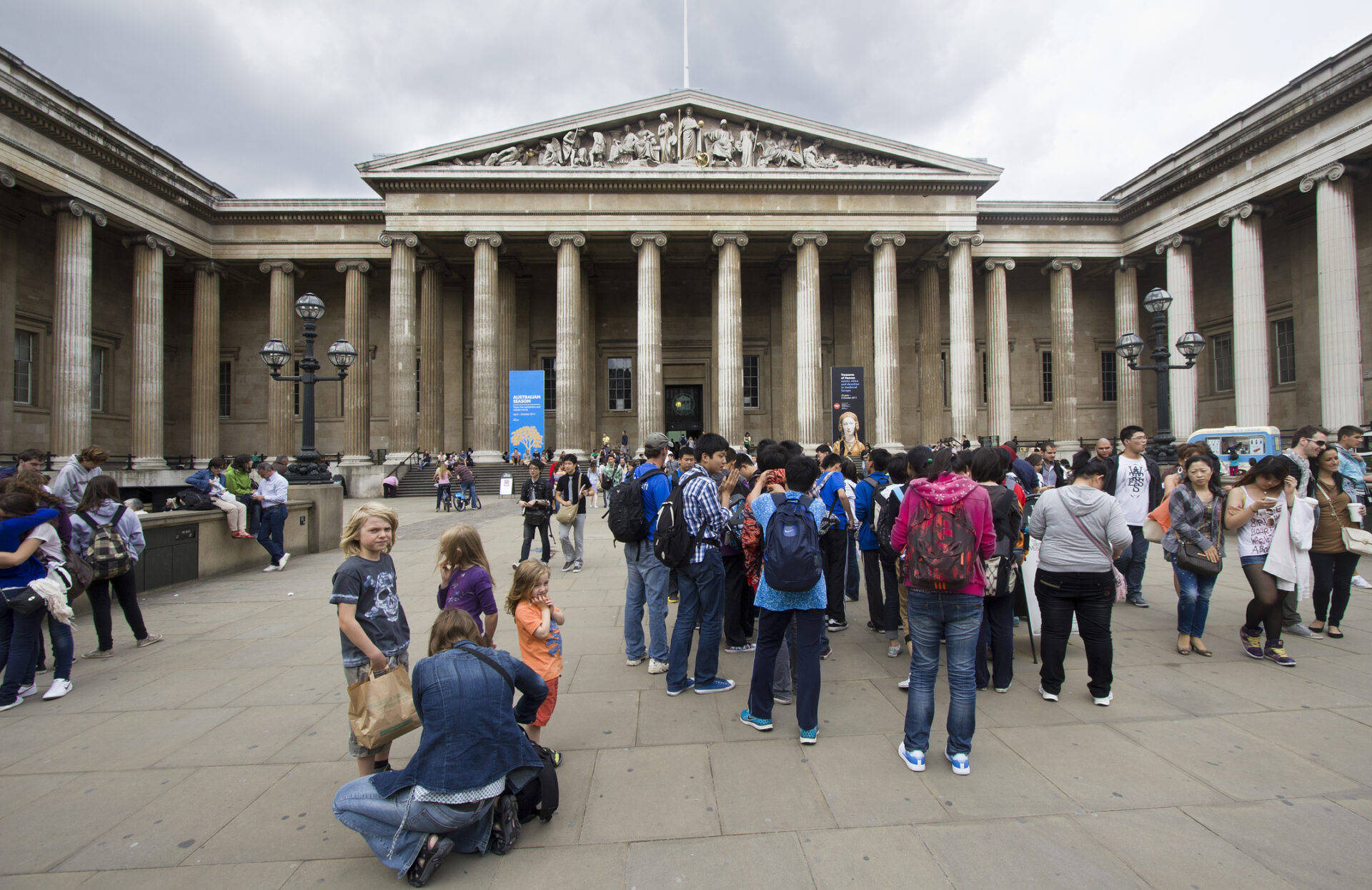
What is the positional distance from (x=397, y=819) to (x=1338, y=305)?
90.6 ft

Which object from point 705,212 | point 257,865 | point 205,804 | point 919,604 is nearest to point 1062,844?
point 919,604

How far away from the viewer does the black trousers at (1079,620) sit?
4.55 metres

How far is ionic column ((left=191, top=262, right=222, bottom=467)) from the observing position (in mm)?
26953

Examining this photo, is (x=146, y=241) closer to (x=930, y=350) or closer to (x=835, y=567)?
(x=835, y=567)

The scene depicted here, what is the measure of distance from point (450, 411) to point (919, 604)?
28.7 m

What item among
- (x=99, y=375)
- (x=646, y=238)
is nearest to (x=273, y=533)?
(x=646, y=238)

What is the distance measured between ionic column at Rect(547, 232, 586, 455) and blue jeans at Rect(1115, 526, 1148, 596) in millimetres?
20094

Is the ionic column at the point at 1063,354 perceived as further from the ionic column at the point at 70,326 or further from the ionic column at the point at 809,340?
the ionic column at the point at 70,326

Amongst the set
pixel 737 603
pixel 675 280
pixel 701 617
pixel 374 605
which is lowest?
pixel 737 603

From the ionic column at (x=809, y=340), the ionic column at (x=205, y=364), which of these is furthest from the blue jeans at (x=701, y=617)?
the ionic column at (x=205, y=364)

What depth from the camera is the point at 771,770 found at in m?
3.74

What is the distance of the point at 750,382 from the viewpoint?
32.3 meters

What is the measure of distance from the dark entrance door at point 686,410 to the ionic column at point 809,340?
25.4ft

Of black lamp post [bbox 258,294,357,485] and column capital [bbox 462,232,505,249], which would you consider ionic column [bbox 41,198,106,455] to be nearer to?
column capital [bbox 462,232,505,249]
